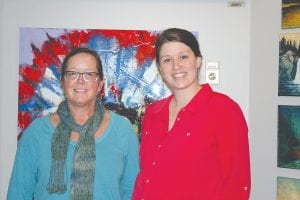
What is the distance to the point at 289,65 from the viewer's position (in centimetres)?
223

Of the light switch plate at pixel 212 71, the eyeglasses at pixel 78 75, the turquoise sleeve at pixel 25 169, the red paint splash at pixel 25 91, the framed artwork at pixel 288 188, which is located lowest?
the framed artwork at pixel 288 188

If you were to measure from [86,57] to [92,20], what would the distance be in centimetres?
98

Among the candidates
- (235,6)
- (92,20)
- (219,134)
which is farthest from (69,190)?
(235,6)

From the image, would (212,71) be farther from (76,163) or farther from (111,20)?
(76,163)

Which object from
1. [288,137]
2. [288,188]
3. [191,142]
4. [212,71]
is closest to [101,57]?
[212,71]

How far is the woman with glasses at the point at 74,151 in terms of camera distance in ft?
4.89

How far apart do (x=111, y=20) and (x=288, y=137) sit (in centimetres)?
144

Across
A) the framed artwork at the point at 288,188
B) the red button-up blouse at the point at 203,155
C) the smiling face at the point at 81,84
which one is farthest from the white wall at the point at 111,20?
the red button-up blouse at the point at 203,155

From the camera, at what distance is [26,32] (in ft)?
8.04

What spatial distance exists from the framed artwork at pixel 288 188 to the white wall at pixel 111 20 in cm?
86

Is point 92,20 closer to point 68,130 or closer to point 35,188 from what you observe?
point 68,130

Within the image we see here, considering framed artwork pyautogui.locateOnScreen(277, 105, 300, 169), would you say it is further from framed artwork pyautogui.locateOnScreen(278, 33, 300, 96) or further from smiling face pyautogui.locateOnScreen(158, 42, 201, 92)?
smiling face pyautogui.locateOnScreen(158, 42, 201, 92)

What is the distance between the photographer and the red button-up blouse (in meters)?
1.35

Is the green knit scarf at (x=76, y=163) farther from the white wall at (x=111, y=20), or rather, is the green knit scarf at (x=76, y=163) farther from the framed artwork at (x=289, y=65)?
the framed artwork at (x=289, y=65)
